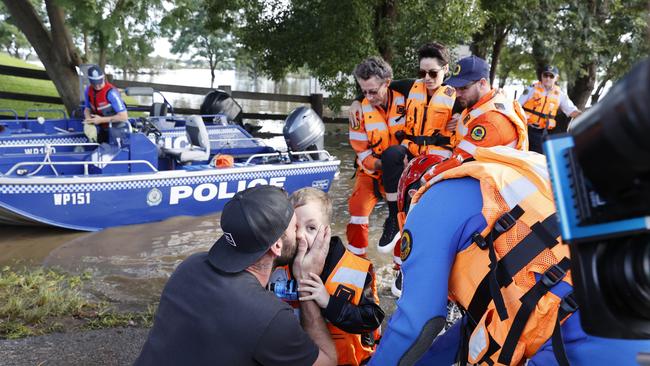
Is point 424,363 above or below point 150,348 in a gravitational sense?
below

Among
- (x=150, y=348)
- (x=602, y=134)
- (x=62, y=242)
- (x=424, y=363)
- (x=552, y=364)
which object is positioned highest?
(x=602, y=134)

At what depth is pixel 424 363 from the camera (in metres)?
2.45

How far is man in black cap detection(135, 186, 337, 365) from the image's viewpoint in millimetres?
1976

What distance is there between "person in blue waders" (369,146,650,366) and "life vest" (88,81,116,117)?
7.52 metres

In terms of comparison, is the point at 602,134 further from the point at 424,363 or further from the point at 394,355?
the point at 424,363

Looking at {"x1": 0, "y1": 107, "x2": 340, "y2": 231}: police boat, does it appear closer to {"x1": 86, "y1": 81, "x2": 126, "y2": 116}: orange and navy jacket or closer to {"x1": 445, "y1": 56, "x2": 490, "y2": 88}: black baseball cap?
{"x1": 86, "y1": 81, "x2": 126, "y2": 116}: orange and navy jacket

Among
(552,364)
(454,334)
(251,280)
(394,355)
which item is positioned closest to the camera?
(552,364)

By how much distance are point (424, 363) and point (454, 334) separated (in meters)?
0.18

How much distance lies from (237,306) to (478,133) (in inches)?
74.8

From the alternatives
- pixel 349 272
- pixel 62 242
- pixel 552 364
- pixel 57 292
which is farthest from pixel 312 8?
pixel 552 364

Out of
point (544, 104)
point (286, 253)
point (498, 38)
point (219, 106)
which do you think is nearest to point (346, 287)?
point (286, 253)

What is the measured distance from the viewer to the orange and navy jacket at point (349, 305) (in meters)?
2.46

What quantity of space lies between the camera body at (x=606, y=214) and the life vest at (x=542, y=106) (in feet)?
29.2

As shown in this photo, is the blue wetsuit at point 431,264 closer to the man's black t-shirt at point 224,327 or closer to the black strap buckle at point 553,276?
the black strap buckle at point 553,276
